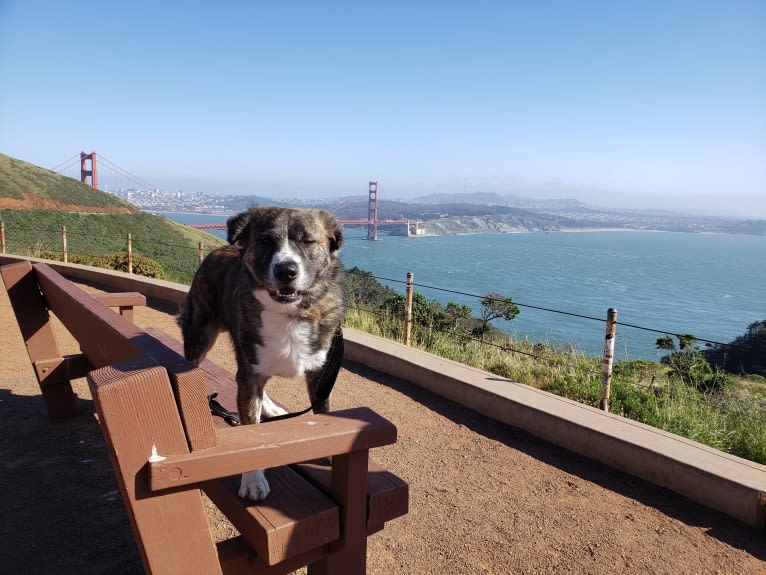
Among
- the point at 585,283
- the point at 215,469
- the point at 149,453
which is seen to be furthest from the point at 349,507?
the point at 585,283

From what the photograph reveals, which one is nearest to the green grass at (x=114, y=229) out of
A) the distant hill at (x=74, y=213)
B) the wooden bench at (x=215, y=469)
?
the distant hill at (x=74, y=213)

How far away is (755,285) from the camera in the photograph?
8662cm

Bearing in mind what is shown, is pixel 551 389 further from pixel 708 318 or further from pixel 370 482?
pixel 708 318

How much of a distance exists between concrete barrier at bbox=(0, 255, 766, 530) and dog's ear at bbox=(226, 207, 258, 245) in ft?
8.59

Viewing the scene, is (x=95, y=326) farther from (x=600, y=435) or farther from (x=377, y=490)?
(x=600, y=435)

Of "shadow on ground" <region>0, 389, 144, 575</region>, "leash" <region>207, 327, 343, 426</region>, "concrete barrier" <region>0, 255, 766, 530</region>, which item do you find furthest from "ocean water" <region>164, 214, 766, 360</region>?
"leash" <region>207, 327, 343, 426</region>

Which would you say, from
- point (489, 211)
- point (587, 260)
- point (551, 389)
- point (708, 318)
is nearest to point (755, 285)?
point (587, 260)

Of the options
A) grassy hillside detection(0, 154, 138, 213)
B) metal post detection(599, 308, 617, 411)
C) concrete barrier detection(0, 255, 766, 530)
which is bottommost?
concrete barrier detection(0, 255, 766, 530)

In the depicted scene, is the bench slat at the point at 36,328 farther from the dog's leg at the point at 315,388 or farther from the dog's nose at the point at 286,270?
the dog's nose at the point at 286,270

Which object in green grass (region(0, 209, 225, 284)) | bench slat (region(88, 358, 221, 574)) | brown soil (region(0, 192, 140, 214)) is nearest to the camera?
bench slat (region(88, 358, 221, 574))

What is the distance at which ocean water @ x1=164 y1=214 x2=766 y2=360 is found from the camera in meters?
43.2

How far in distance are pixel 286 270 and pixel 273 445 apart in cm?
101

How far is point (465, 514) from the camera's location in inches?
124

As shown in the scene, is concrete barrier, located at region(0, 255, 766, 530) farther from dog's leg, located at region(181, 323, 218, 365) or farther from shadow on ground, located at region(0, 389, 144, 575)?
shadow on ground, located at region(0, 389, 144, 575)
